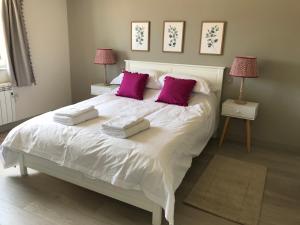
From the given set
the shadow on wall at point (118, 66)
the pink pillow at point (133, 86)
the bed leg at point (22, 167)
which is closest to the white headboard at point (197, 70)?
the shadow on wall at point (118, 66)

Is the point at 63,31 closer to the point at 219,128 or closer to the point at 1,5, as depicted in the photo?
the point at 1,5

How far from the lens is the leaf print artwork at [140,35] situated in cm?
402

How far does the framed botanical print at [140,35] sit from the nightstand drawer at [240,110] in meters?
1.54

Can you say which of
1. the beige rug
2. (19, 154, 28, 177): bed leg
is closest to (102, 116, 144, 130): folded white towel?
the beige rug

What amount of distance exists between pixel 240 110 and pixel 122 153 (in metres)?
1.92

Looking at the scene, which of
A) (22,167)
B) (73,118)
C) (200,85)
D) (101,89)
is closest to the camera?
(73,118)

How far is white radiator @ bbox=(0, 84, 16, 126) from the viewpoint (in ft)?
12.2

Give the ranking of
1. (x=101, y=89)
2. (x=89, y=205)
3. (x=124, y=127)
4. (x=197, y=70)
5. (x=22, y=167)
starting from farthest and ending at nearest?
(x=101, y=89) → (x=197, y=70) → (x=22, y=167) → (x=89, y=205) → (x=124, y=127)

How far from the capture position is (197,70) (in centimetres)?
374

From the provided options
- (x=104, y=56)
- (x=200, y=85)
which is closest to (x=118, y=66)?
(x=104, y=56)

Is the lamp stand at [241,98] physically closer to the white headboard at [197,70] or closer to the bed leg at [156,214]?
the white headboard at [197,70]

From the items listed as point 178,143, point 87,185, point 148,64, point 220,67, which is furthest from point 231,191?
point 148,64

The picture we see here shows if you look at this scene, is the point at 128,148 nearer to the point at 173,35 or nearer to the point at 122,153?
the point at 122,153

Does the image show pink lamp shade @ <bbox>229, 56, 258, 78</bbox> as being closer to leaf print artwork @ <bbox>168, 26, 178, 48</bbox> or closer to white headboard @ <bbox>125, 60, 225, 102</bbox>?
white headboard @ <bbox>125, 60, 225, 102</bbox>
